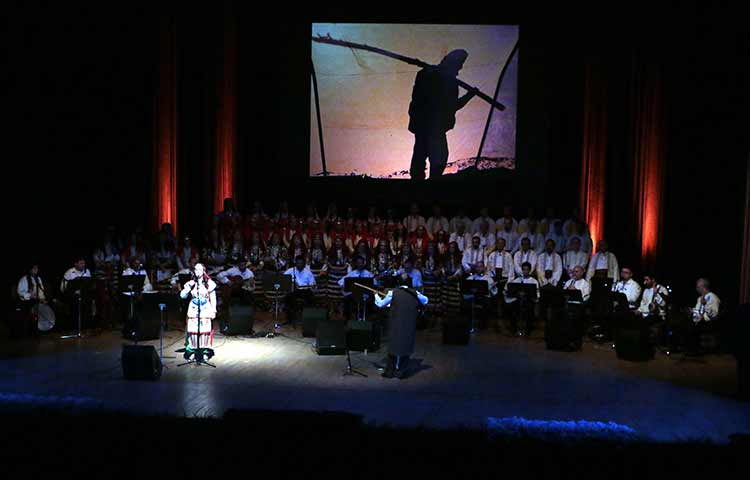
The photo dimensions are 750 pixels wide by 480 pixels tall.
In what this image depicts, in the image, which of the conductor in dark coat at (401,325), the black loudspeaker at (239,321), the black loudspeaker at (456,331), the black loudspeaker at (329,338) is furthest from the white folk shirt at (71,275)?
the black loudspeaker at (456,331)

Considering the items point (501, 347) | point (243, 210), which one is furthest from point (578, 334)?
point (243, 210)

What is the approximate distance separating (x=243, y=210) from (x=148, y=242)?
444 cm

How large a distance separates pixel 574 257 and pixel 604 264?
0.69 meters

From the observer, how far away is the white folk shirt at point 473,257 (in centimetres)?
1578

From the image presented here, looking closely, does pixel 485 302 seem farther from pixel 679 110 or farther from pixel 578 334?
pixel 679 110

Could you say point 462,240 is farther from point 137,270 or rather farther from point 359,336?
point 137,270

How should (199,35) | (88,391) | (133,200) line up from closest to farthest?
(88,391), (133,200), (199,35)

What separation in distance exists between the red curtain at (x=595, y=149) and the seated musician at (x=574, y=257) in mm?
1908

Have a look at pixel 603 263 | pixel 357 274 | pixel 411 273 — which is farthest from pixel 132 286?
pixel 603 263

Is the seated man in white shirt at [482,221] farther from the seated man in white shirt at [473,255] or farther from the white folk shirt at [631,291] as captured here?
the white folk shirt at [631,291]

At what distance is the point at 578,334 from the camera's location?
500 inches

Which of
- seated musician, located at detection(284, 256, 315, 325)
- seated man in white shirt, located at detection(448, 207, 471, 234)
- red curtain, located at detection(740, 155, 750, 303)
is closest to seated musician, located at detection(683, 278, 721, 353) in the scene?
red curtain, located at detection(740, 155, 750, 303)

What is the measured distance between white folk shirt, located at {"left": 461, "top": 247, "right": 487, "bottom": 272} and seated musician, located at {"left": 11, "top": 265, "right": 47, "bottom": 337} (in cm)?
816

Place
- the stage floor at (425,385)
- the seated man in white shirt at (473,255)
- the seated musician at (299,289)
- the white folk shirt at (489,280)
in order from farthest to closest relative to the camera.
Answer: the seated man in white shirt at (473,255) < the white folk shirt at (489,280) < the seated musician at (299,289) < the stage floor at (425,385)
